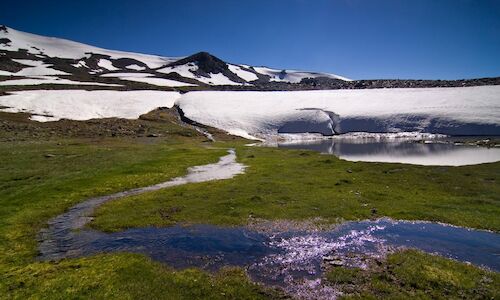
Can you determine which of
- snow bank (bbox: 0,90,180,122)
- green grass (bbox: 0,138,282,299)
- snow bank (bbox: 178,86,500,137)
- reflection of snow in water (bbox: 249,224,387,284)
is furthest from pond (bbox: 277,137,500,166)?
snow bank (bbox: 0,90,180,122)

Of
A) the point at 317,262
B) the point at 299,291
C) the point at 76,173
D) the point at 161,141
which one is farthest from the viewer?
the point at 161,141

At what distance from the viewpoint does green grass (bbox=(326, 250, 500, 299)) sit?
17.0m

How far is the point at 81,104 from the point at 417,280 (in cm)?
11952

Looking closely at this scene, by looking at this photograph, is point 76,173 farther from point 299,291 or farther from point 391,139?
point 391,139

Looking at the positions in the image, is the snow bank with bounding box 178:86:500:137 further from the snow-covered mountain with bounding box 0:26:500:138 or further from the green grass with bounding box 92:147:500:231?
the green grass with bounding box 92:147:500:231

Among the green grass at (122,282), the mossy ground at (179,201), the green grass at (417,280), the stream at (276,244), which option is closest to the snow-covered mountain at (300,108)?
the mossy ground at (179,201)

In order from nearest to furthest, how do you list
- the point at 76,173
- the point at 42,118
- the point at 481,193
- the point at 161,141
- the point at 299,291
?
the point at 299,291 < the point at 481,193 < the point at 76,173 < the point at 161,141 < the point at 42,118

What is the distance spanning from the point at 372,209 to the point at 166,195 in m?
18.9

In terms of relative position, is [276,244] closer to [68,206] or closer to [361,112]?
[68,206]

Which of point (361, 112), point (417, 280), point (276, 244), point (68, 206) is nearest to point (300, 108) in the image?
point (361, 112)

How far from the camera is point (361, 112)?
399 ft

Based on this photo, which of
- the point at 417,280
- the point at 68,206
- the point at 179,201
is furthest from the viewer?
the point at 179,201

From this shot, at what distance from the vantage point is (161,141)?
8650cm

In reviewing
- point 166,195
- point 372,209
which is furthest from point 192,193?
point 372,209
